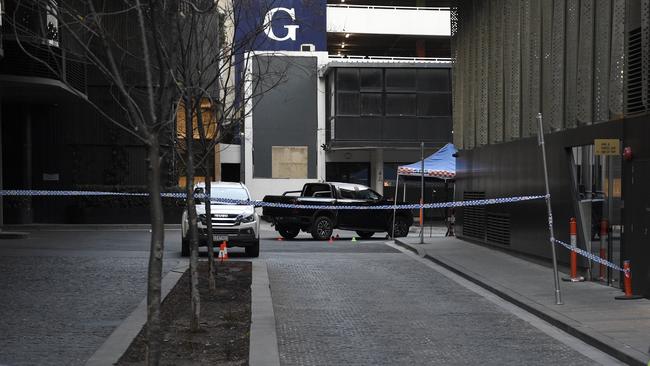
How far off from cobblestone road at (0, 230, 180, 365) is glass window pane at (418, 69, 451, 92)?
20.5 m

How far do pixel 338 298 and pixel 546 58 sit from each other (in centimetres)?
703

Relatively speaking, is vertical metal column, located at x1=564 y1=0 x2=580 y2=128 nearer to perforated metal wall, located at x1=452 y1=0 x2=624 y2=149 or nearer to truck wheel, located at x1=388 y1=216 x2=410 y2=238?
perforated metal wall, located at x1=452 y1=0 x2=624 y2=149

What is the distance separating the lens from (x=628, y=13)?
10891mm

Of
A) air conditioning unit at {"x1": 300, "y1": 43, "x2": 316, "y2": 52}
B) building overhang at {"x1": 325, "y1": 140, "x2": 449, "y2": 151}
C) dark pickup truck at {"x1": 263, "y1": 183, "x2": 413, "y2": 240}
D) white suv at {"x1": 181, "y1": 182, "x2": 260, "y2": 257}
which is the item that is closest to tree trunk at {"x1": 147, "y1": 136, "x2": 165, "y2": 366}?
white suv at {"x1": 181, "y1": 182, "x2": 260, "y2": 257}

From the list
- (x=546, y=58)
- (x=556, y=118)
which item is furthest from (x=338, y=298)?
(x=546, y=58)

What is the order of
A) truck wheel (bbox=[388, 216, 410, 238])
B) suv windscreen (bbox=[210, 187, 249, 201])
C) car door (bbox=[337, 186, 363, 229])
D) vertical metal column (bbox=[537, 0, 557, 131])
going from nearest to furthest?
vertical metal column (bbox=[537, 0, 557, 131]), suv windscreen (bbox=[210, 187, 249, 201]), car door (bbox=[337, 186, 363, 229]), truck wheel (bbox=[388, 216, 410, 238])

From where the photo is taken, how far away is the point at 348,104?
36344 millimetres

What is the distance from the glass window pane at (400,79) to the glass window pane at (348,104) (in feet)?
6.02

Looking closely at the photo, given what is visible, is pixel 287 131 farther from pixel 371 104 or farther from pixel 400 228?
pixel 400 228

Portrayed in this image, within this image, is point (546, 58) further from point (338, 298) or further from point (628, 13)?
point (338, 298)

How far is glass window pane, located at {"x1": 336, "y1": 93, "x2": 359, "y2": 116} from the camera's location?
3628 cm

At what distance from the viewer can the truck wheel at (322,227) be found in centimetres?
2345

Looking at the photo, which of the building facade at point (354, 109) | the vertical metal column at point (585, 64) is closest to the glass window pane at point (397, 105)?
the building facade at point (354, 109)

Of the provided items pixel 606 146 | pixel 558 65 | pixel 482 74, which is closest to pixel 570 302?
pixel 606 146
